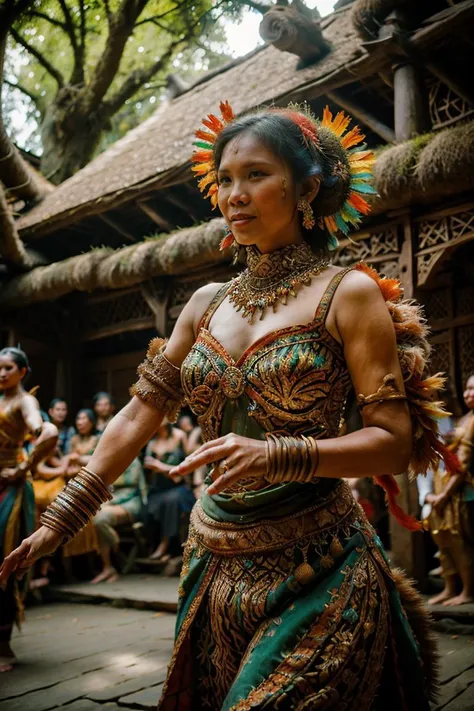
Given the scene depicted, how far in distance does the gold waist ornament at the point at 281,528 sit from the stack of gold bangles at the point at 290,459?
25 cm

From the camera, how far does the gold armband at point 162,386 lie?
2.05m

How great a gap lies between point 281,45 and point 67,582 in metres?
6.86

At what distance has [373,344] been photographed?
168 cm

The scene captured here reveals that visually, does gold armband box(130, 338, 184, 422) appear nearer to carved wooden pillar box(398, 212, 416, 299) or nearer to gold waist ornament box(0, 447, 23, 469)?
gold waist ornament box(0, 447, 23, 469)

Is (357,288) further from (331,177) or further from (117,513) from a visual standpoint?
(117,513)

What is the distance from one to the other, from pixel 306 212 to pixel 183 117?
396 inches

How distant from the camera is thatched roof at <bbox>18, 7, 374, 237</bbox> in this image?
6935mm

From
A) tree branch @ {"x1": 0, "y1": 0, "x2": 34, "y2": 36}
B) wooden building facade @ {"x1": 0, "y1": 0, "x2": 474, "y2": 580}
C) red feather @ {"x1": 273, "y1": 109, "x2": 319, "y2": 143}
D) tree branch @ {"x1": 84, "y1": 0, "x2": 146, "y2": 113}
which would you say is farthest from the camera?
tree branch @ {"x1": 84, "y1": 0, "x2": 146, "y2": 113}

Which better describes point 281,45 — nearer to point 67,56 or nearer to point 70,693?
point 70,693

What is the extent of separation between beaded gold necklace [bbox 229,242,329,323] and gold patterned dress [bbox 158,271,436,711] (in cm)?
12

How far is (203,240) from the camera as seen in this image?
7578mm

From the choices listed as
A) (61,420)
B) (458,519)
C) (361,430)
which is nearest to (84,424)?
(61,420)

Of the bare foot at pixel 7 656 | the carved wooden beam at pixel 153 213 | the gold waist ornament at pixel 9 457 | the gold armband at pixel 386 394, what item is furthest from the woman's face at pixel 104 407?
the gold armband at pixel 386 394

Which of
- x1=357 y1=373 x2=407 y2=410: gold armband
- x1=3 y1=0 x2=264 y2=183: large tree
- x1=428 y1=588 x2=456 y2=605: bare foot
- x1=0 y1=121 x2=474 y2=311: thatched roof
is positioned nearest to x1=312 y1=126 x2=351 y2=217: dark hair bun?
x1=357 y1=373 x2=407 y2=410: gold armband
